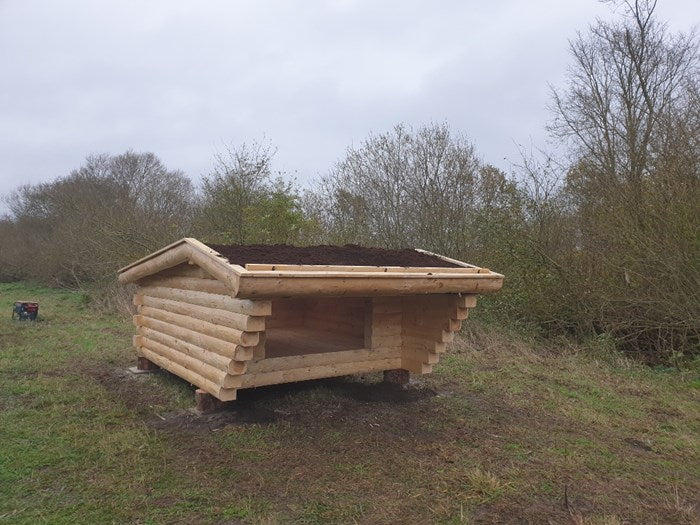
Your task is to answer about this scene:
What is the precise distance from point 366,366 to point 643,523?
10.2ft

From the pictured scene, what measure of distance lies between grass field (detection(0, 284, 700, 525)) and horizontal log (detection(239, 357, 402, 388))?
333 millimetres

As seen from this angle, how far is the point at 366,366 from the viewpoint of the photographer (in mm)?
5746

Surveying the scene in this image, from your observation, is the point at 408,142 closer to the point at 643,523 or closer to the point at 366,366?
the point at 366,366

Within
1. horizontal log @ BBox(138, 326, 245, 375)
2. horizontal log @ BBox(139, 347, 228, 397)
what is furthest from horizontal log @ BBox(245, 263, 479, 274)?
horizontal log @ BBox(139, 347, 228, 397)

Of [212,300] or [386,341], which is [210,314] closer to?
[212,300]

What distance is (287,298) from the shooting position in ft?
18.5

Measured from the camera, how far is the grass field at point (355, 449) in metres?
3.27

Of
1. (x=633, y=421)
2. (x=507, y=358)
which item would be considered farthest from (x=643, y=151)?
(x=633, y=421)

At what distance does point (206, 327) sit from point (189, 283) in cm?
65

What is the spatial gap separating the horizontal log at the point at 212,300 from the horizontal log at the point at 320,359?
2.13ft

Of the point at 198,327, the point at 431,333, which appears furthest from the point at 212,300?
the point at 431,333

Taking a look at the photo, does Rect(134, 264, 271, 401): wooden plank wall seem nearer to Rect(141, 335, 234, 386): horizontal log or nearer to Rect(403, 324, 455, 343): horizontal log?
Rect(141, 335, 234, 386): horizontal log

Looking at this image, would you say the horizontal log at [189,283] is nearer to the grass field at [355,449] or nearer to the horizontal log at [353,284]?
the horizontal log at [353,284]

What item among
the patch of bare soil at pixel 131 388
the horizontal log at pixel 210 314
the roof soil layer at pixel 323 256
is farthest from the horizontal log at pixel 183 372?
the roof soil layer at pixel 323 256
